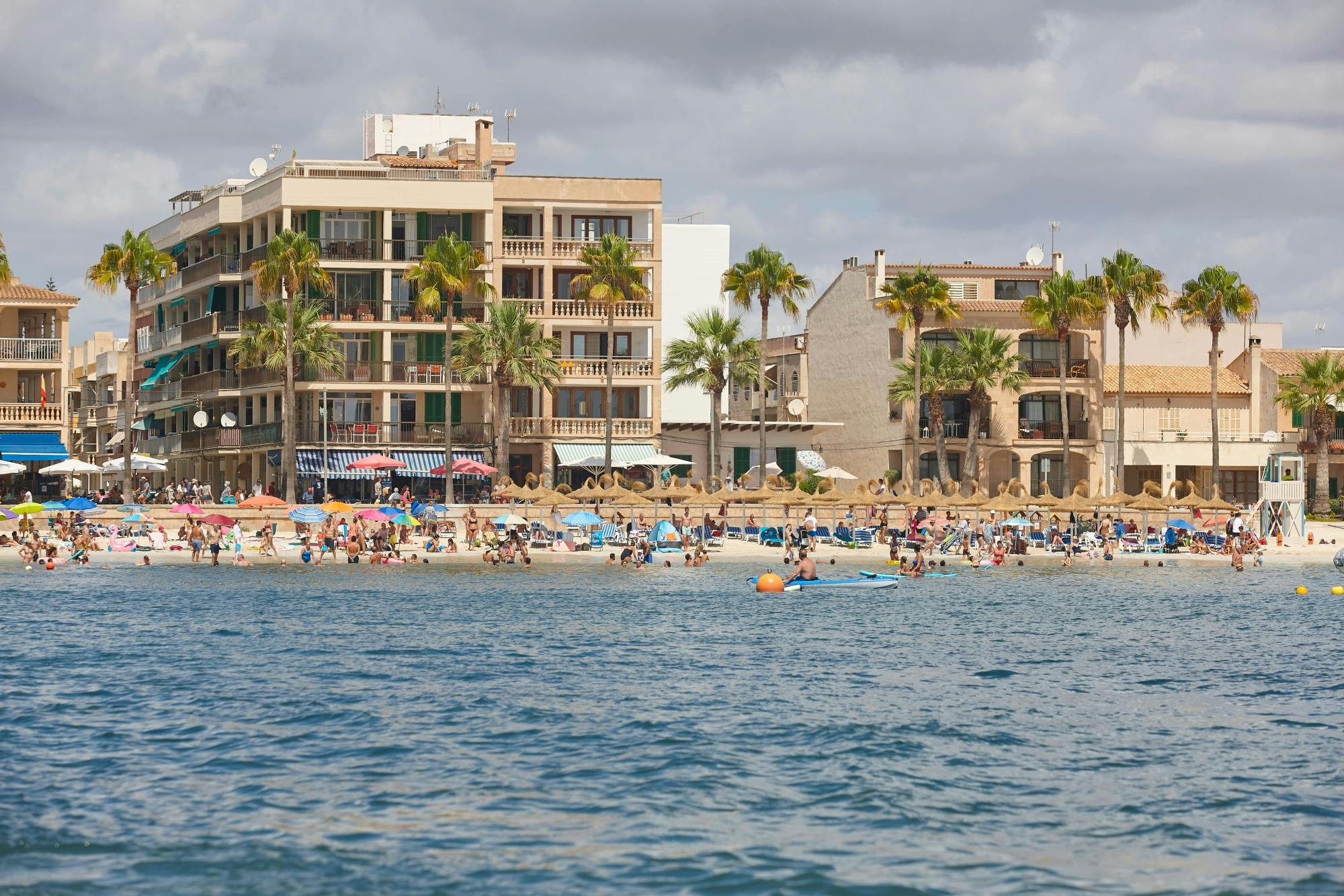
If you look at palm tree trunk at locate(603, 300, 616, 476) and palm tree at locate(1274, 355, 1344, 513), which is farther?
palm tree at locate(1274, 355, 1344, 513)

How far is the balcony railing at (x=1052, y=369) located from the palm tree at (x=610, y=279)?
68.4ft

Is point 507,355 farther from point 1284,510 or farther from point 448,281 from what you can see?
point 1284,510

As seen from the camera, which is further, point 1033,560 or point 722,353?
point 722,353

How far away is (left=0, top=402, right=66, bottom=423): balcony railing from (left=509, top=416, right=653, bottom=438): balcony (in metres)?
20.1

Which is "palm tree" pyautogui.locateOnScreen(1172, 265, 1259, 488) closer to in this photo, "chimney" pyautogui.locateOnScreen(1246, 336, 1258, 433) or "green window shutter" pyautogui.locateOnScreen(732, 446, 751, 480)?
"chimney" pyautogui.locateOnScreen(1246, 336, 1258, 433)

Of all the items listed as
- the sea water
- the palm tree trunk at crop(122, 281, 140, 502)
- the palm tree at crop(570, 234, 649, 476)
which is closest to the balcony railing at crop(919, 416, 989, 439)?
the palm tree at crop(570, 234, 649, 476)

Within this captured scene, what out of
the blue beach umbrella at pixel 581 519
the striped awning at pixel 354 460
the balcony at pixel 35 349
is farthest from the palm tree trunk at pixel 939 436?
the balcony at pixel 35 349

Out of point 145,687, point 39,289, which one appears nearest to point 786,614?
point 145,687

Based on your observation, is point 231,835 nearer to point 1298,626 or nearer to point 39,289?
point 1298,626

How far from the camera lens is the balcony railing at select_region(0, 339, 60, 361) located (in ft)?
242

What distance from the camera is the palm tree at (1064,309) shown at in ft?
253

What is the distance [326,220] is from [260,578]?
2760 cm

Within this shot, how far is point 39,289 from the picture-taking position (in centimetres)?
7512

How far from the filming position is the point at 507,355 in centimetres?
7125
